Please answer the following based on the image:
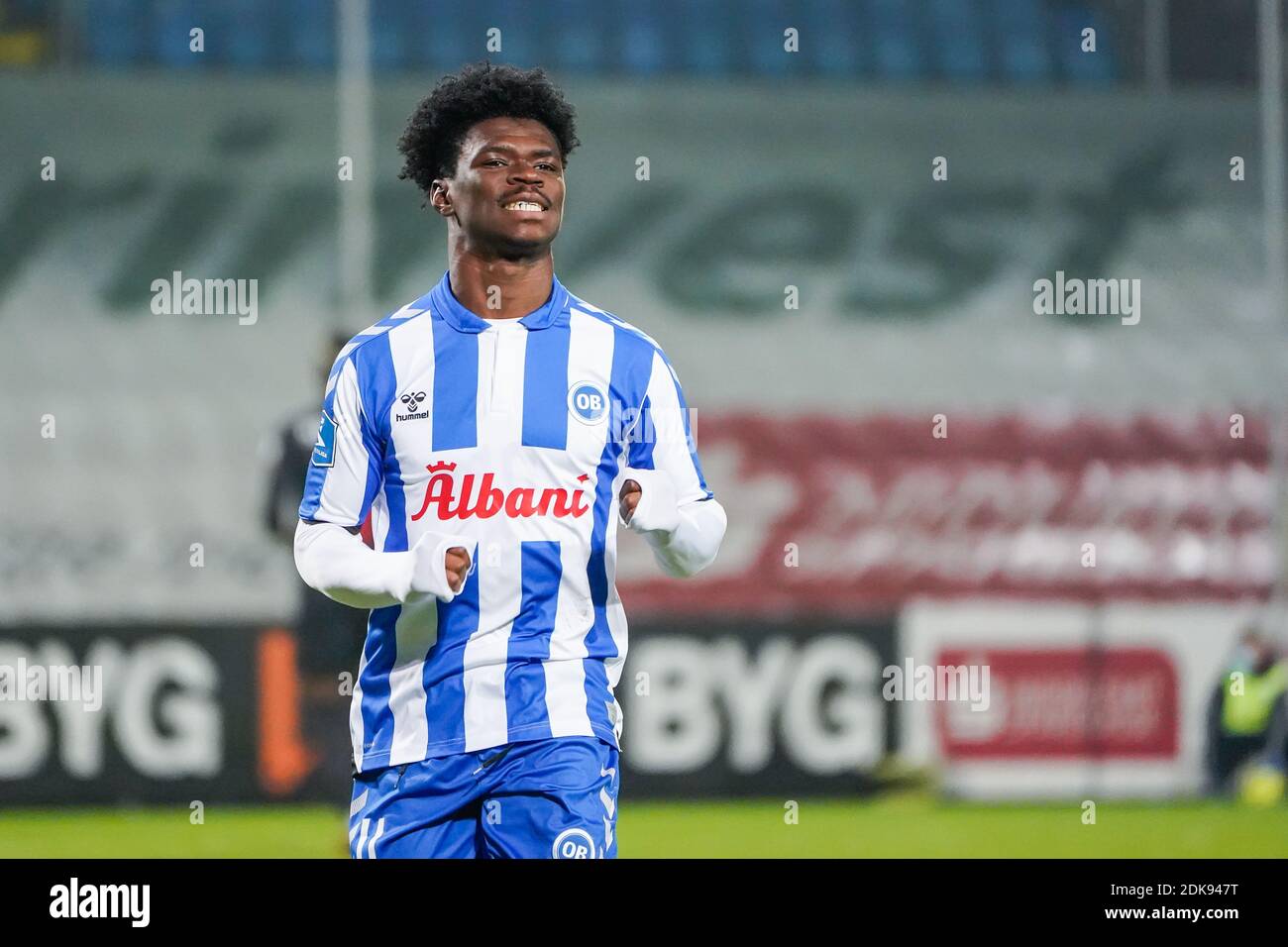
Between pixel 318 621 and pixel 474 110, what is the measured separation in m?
4.02

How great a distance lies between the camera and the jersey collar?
3.17 meters

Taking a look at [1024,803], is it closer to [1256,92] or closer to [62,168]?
[1256,92]

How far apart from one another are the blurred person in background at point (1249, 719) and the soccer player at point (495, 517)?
6.50 meters

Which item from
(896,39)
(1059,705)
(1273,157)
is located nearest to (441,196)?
(1059,705)

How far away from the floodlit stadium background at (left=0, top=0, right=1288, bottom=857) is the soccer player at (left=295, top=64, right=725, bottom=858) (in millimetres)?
4823

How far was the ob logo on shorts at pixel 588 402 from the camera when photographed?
309cm

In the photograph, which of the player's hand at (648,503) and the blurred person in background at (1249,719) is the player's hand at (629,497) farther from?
the blurred person in background at (1249,719)

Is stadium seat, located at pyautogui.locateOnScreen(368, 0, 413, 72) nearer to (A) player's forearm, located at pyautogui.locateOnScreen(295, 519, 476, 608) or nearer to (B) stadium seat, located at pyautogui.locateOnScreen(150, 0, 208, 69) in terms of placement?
(B) stadium seat, located at pyautogui.locateOnScreen(150, 0, 208, 69)

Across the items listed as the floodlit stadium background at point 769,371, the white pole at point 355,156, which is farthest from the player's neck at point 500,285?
the white pole at point 355,156

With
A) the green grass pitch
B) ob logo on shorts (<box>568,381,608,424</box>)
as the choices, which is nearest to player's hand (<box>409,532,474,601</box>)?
ob logo on shorts (<box>568,381,608,424</box>)

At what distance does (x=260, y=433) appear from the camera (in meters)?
10.0

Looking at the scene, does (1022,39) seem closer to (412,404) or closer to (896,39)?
(896,39)

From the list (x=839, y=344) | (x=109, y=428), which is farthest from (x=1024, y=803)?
(x=109, y=428)

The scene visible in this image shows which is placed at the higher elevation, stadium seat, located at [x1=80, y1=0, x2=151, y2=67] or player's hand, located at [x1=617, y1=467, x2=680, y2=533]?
stadium seat, located at [x1=80, y1=0, x2=151, y2=67]
